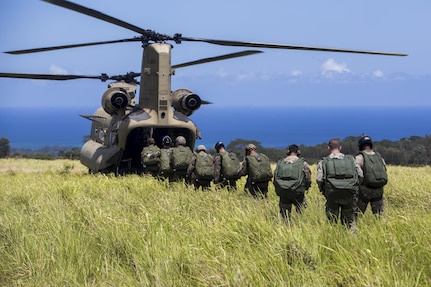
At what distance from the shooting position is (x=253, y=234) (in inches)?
222

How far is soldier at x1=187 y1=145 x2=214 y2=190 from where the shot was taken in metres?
9.56

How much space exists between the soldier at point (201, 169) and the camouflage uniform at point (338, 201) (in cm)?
351

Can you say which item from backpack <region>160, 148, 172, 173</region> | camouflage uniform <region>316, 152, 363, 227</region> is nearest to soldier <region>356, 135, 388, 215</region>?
camouflage uniform <region>316, 152, 363, 227</region>

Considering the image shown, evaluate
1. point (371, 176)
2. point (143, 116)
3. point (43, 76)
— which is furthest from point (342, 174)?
point (43, 76)

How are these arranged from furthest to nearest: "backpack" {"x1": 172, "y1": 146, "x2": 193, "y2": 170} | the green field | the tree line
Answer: the tree line < "backpack" {"x1": 172, "y1": 146, "x2": 193, "y2": 170} < the green field

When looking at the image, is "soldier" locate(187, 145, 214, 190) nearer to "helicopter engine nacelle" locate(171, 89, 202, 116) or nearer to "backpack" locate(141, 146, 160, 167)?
"backpack" locate(141, 146, 160, 167)

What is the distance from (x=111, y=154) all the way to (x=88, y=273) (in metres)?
8.06

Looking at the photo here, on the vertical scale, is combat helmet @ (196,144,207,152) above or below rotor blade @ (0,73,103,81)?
below

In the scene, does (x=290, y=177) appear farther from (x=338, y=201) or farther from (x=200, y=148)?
(x=200, y=148)

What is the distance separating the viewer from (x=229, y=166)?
9.24m

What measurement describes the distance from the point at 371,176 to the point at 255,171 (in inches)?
85.5

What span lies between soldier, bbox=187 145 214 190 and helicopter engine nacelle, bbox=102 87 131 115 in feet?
13.3

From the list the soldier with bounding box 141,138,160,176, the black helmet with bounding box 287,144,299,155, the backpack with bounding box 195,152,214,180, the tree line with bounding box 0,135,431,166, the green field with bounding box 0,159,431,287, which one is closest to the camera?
the green field with bounding box 0,159,431,287

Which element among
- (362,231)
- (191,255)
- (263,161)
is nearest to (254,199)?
(263,161)
